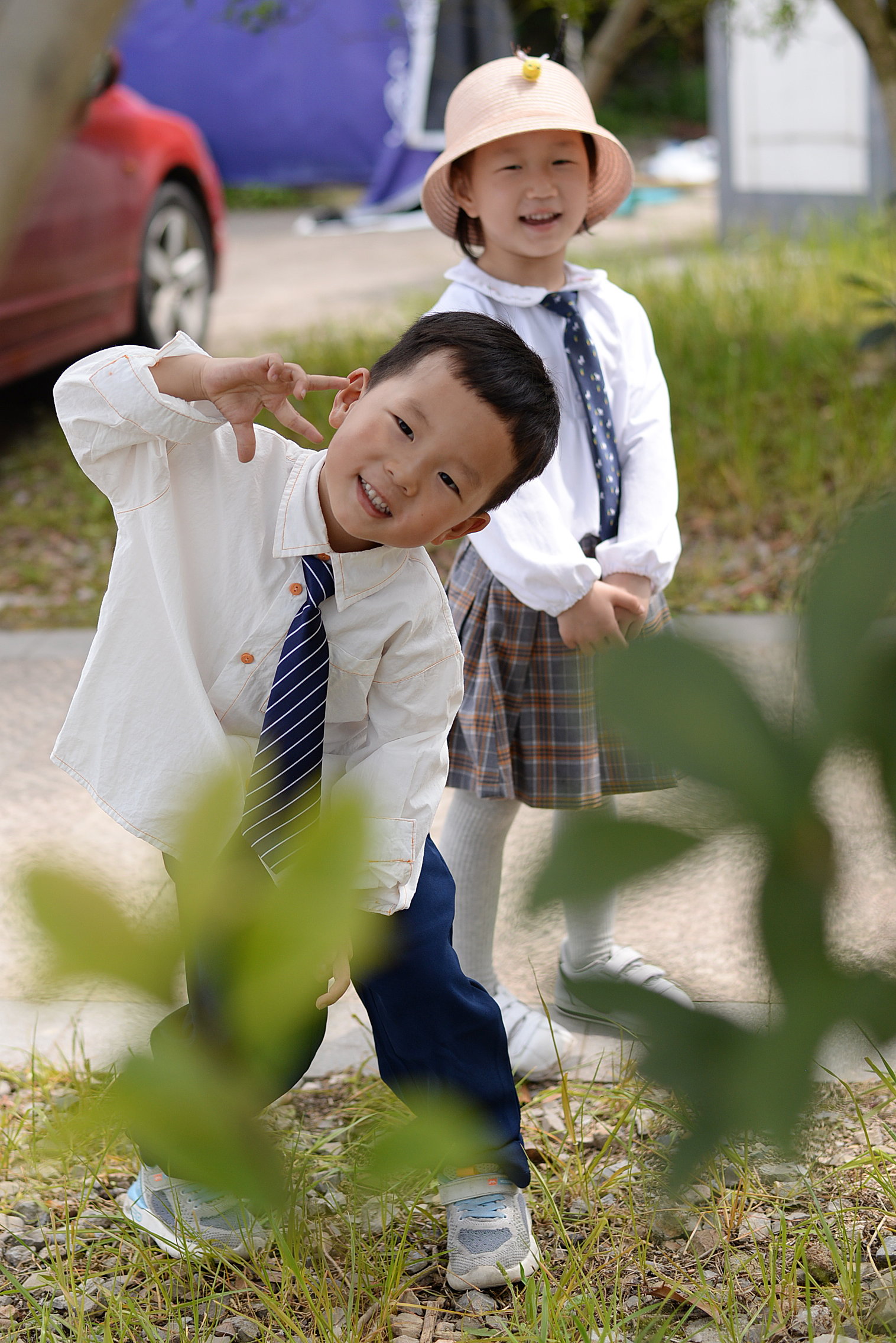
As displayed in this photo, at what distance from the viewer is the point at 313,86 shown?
40.5ft

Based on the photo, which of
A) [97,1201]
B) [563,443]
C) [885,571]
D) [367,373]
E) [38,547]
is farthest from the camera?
[38,547]

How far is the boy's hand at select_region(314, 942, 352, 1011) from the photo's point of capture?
0.55 m

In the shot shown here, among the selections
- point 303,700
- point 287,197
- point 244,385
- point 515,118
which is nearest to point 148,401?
point 244,385

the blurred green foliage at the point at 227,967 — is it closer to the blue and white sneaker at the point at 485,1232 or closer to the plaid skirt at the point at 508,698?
the blue and white sneaker at the point at 485,1232

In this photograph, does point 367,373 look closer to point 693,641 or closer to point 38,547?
point 693,641

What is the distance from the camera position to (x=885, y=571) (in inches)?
20.6

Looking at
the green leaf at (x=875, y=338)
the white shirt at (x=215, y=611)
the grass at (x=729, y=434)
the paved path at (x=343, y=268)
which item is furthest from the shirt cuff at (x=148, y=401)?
the paved path at (x=343, y=268)

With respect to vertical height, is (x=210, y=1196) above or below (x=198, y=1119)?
below

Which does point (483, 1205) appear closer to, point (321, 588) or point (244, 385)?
point (321, 588)

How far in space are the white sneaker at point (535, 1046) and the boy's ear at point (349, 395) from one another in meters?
1.00

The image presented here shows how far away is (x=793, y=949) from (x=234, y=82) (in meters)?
13.3

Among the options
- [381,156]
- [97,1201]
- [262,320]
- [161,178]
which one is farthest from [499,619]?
[381,156]

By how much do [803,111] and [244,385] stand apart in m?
8.23

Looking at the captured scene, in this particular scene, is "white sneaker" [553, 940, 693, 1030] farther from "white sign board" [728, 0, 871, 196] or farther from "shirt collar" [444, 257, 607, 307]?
"white sign board" [728, 0, 871, 196]
